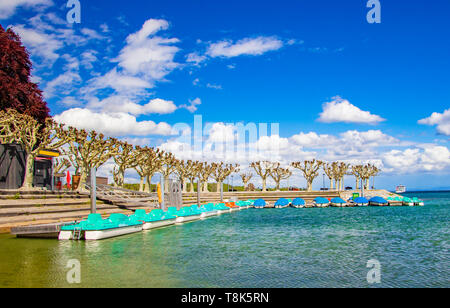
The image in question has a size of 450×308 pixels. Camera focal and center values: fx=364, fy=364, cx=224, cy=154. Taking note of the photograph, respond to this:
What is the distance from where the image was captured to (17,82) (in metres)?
35.2

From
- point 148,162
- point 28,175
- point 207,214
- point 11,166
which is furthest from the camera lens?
point 148,162

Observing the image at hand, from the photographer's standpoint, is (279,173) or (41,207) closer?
(41,207)

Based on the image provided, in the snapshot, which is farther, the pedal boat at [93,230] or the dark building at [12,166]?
the dark building at [12,166]

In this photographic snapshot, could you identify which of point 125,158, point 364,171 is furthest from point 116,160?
point 364,171

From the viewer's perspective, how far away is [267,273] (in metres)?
11.7

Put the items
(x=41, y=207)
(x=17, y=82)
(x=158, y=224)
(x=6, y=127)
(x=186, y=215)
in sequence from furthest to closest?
1. (x=17, y=82)
2. (x=186, y=215)
3. (x=6, y=127)
4. (x=158, y=224)
5. (x=41, y=207)

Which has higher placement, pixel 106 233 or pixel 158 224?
pixel 106 233

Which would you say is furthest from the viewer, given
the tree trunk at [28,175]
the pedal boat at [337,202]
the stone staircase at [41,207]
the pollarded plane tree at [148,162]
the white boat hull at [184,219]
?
the pedal boat at [337,202]

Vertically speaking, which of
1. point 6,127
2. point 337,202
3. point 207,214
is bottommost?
point 337,202

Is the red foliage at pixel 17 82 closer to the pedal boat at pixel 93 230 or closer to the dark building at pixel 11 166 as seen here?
the dark building at pixel 11 166

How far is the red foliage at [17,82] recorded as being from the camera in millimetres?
33969

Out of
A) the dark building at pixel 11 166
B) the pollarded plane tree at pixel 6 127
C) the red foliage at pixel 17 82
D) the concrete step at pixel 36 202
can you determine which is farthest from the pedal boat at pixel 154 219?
the red foliage at pixel 17 82

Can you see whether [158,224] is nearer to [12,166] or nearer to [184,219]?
[184,219]

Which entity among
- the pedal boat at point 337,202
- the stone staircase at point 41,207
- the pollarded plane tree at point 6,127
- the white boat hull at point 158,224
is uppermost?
the pollarded plane tree at point 6,127
